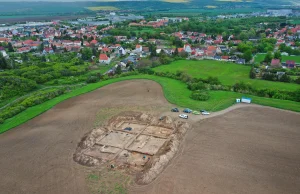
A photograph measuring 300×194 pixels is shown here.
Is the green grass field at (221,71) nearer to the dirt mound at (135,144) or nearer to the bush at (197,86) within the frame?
the bush at (197,86)

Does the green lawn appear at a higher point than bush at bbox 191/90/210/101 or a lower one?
lower

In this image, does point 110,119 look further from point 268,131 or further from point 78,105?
point 268,131

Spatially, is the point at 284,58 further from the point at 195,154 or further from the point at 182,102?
the point at 195,154

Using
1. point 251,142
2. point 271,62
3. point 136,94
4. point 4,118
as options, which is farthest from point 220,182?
point 271,62

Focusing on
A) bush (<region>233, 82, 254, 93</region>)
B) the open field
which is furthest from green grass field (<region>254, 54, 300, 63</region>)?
the open field

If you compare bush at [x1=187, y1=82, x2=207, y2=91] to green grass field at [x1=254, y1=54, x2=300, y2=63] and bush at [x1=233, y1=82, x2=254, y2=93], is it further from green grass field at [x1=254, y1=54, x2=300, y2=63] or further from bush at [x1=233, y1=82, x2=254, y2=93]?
green grass field at [x1=254, y1=54, x2=300, y2=63]
